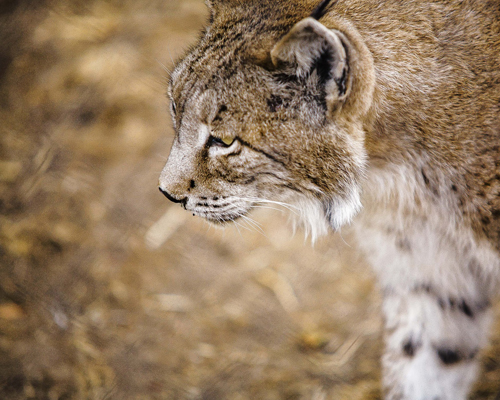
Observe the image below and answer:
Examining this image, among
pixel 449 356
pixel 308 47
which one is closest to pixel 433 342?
pixel 449 356

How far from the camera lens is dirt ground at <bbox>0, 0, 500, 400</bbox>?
2221 mm

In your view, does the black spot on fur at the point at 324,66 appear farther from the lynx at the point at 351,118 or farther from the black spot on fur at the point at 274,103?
the black spot on fur at the point at 274,103

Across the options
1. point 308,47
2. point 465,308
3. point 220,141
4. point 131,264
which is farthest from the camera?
point 131,264

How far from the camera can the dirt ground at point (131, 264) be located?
222 centimetres

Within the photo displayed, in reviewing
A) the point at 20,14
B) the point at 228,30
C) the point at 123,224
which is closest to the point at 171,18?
the point at 20,14

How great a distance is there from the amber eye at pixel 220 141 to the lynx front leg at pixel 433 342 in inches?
34.6

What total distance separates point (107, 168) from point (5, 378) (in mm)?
1368

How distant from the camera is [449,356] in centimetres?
178

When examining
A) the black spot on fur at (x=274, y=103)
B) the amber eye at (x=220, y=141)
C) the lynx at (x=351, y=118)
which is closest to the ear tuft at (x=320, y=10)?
the lynx at (x=351, y=118)

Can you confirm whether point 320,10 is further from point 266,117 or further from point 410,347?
point 410,347

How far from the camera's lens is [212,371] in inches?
89.7

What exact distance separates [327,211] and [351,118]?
1.11ft

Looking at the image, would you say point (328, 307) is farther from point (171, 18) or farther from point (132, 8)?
point (132, 8)

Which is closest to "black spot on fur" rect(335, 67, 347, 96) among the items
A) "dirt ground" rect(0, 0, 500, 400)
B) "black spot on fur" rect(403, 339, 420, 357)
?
"dirt ground" rect(0, 0, 500, 400)
